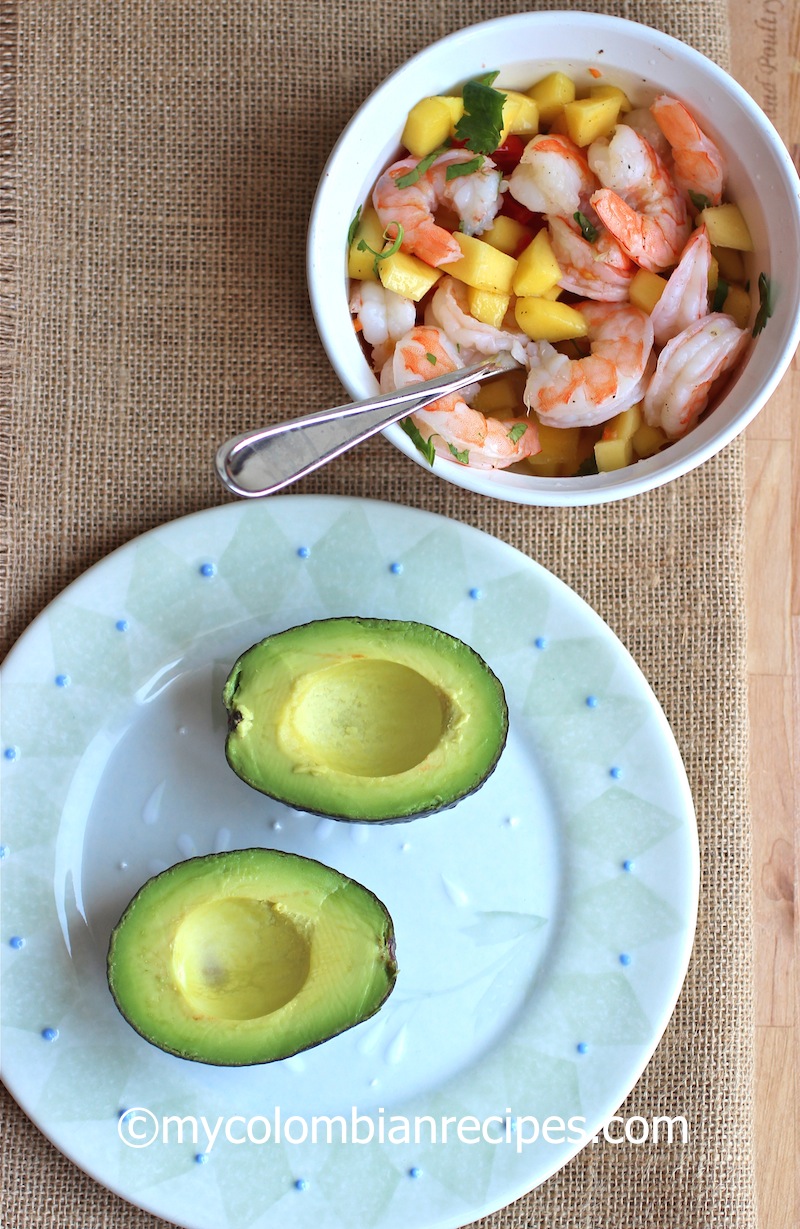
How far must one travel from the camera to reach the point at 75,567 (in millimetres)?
1060

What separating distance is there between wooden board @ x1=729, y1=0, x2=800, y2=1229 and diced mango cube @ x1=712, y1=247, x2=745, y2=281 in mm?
220

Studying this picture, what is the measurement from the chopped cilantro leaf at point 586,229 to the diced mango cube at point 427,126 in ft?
0.49

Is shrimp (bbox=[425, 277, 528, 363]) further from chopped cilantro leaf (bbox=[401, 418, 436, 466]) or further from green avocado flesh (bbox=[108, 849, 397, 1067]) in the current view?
green avocado flesh (bbox=[108, 849, 397, 1067])

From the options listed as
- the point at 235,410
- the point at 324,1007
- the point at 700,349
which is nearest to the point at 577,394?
the point at 700,349

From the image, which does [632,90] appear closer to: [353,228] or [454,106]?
[454,106]

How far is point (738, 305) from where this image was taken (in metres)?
0.95

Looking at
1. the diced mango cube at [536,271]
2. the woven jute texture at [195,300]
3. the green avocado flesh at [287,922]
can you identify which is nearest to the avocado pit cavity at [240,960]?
the green avocado flesh at [287,922]

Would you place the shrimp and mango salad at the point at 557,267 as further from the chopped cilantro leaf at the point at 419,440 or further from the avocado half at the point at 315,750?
the avocado half at the point at 315,750

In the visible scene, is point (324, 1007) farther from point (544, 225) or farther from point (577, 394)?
point (544, 225)

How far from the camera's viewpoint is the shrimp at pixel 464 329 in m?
0.94

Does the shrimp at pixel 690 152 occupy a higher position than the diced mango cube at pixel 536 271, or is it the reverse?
the shrimp at pixel 690 152

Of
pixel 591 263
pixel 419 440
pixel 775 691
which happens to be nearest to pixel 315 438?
pixel 419 440

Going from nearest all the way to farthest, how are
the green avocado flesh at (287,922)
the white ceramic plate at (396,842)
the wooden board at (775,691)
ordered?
the green avocado flesh at (287,922) < the white ceramic plate at (396,842) < the wooden board at (775,691)

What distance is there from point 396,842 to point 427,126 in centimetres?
70
